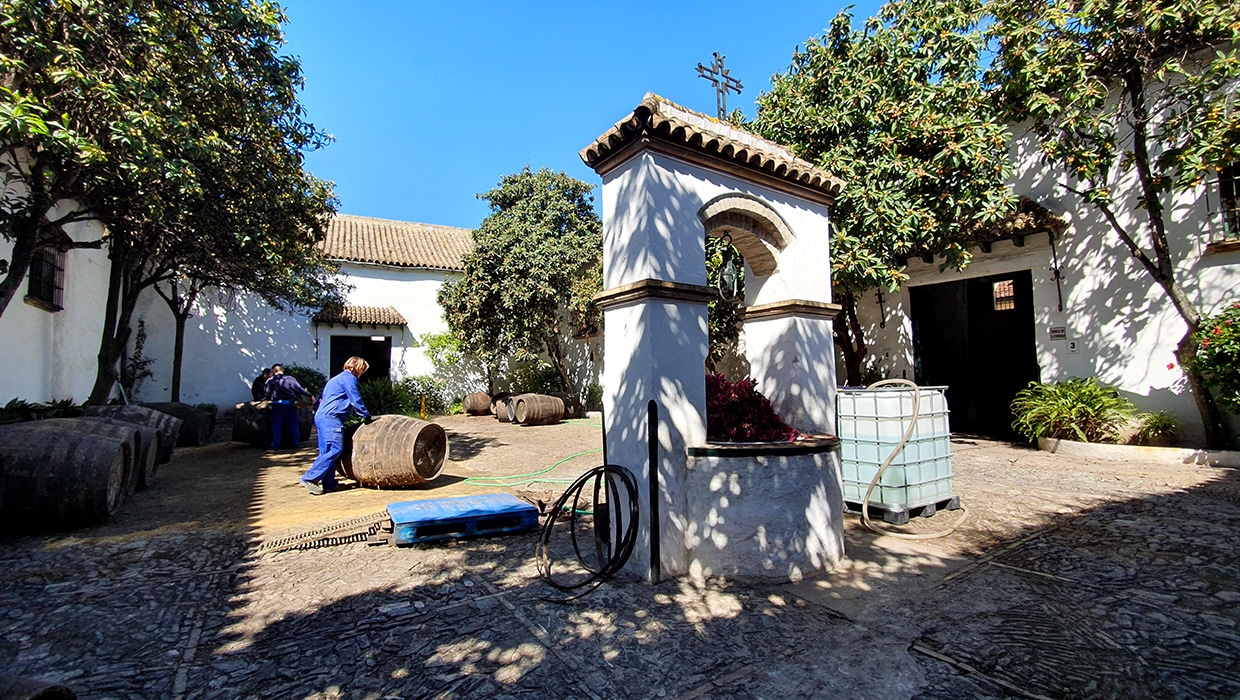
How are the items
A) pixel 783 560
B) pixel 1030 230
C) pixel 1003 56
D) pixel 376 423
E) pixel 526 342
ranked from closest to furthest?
pixel 783 560 → pixel 376 423 → pixel 1003 56 → pixel 1030 230 → pixel 526 342

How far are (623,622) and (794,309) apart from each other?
3.12m

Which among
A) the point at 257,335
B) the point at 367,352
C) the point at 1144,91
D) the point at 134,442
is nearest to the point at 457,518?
the point at 134,442

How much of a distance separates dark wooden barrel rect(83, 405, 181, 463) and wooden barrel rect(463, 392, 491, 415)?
1041 centimetres

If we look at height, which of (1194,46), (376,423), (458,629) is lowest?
(458,629)

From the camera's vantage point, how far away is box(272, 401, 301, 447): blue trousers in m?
11.0

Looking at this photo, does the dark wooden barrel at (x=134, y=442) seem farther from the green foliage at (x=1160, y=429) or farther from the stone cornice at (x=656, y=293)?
the green foliage at (x=1160, y=429)

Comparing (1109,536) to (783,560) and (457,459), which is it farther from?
(457,459)

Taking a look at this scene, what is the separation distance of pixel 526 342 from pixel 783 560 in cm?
1441

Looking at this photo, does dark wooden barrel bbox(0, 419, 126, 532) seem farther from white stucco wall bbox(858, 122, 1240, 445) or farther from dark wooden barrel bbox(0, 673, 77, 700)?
white stucco wall bbox(858, 122, 1240, 445)

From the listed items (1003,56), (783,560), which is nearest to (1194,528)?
(783,560)

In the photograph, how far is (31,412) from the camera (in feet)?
24.0

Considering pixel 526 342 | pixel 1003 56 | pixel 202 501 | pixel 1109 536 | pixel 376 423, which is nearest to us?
pixel 1109 536

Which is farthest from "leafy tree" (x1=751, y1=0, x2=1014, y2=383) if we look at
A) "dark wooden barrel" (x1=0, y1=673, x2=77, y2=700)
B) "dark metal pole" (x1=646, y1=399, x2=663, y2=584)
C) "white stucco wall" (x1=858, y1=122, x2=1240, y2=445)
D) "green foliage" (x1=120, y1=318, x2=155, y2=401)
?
"green foliage" (x1=120, y1=318, x2=155, y2=401)

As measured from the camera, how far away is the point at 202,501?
6.75m
